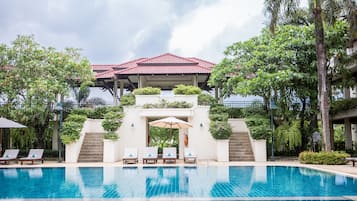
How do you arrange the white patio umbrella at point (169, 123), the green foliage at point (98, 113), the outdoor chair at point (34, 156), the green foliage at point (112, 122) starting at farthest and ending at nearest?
the green foliage at point (98, 113) → the green foliage at point (112, 122) → the outdoor chair at point (34, 156) → the white patio umbrella at point (169, 123)

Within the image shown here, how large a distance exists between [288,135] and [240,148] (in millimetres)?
2916

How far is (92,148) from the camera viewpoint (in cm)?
2123

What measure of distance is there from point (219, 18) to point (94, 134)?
40.7ft

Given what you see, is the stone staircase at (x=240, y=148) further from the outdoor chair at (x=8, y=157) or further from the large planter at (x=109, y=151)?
the outdoor chair at (x=8, y=157)

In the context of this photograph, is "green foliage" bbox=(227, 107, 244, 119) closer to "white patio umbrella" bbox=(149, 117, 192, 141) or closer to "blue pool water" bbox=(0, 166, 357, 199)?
"white patio umbrella" bbox=(149, 117, 192, 141)

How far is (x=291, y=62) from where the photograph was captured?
20516 mm

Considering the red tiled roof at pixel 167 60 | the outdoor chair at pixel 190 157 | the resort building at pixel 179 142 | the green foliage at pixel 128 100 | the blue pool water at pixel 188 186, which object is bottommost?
the blue pool water at pixel 188 186

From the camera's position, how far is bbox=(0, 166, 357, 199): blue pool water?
916cm

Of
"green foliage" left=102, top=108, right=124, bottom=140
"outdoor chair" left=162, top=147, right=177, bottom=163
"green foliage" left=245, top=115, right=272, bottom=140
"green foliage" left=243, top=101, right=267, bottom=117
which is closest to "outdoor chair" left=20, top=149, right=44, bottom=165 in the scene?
"green foliage" left=102, top=108, right=124, bottom=140

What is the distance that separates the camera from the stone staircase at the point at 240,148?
805 inches

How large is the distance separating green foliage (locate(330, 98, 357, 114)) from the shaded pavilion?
9.08 metres

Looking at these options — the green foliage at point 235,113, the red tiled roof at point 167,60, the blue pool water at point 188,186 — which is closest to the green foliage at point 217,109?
the green foliage at point 235,113

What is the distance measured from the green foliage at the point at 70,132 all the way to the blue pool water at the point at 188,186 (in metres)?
5.26

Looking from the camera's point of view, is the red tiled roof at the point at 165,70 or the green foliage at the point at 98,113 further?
the red tiled roof at the point at 165,70
